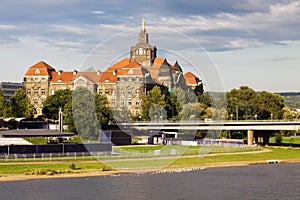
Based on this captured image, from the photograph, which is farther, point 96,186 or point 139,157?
point 139,157

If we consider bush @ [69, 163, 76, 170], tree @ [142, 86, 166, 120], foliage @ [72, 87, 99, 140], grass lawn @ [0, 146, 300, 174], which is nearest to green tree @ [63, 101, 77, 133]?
foliage @ [72, 87, 99, 140]

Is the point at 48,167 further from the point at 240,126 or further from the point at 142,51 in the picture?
the point at 240,126

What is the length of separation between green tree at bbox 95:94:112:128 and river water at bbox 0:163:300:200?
5643 cm

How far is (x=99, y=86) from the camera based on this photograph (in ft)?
523

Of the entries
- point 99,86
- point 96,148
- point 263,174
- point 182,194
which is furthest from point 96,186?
point 99,86

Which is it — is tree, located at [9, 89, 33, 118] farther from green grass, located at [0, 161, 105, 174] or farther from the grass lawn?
green grass, located at [0, 161, 105, 174]

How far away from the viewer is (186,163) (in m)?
108

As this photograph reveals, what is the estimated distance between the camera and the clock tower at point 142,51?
9181cm

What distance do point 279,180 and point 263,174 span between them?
8.59 m

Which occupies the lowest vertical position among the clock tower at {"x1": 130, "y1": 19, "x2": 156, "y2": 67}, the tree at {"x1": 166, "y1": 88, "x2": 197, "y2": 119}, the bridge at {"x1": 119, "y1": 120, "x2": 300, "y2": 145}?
the bridge at {"x1": 119, "y1": 120, "x2": 300, "y2": 145}

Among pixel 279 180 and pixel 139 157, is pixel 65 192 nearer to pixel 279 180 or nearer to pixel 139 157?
pixel 279 180

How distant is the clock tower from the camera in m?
91.8

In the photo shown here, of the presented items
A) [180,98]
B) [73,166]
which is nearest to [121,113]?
[73,166]

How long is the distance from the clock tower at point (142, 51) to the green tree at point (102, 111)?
35.2 m
